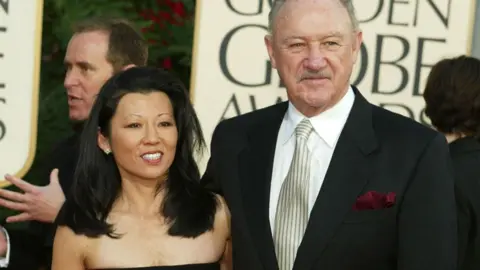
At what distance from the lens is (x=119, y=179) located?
3.01 meters

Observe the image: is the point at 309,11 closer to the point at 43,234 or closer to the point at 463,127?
the point at 463,127

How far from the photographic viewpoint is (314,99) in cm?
260

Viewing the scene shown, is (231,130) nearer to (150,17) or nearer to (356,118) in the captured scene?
(356,118)

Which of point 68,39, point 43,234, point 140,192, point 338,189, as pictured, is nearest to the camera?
point 338,189

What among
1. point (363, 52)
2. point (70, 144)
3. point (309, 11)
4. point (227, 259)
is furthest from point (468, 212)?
point (70, 144)

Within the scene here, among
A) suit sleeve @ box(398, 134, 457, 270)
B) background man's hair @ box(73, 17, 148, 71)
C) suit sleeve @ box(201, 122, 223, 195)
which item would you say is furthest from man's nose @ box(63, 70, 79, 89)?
suit sleeve @ box(398, 134, 457, 270)

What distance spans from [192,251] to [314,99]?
669 mm

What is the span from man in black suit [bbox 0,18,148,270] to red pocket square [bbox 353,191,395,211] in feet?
4.95

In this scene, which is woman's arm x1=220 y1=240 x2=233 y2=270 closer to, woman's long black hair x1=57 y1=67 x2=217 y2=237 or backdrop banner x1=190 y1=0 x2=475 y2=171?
woman's long black hair x1=57 y1=67 x2=217 y2=237

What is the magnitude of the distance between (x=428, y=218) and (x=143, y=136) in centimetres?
88

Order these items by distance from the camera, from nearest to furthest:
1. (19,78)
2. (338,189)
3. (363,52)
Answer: (338,189) → (19,78) → (363,52)

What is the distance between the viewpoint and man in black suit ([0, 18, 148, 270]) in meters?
3.67

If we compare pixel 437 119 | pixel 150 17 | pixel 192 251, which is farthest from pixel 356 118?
pixel 150 17

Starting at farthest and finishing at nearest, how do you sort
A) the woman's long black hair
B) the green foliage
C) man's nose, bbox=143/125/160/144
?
the green foliage, the woman's long black hair, man's nose, bbox=143/125/160/144
